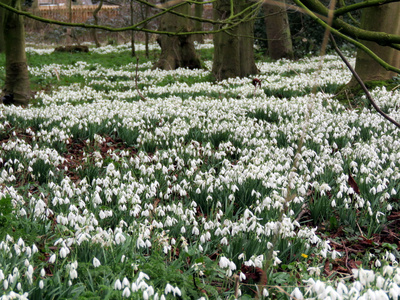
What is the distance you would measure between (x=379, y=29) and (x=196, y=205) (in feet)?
19.5

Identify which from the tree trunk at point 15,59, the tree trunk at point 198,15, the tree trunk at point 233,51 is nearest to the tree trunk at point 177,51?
the tree trunk at point 233,51

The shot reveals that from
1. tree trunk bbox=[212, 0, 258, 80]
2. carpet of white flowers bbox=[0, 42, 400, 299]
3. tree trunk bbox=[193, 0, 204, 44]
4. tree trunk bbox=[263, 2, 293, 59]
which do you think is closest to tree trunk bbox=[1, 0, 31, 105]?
carpet of white flowers bbox=[0, 42, 400, 299]

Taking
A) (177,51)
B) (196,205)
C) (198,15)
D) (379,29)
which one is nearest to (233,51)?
(177,51)

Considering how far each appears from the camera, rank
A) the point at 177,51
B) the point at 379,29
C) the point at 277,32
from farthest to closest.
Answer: the point at 277,32 → the point at 177,51 → the point at 379,29

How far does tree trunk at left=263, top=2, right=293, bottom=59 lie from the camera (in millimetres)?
16859

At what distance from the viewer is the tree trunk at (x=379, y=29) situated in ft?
24.9

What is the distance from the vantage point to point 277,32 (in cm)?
1712

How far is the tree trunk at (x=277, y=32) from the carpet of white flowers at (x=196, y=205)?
400 inches

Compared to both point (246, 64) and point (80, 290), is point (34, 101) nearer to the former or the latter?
point (246, 64)

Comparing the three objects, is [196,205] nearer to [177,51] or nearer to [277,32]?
[177,51]

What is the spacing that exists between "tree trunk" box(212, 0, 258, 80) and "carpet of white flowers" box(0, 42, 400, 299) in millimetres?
3872

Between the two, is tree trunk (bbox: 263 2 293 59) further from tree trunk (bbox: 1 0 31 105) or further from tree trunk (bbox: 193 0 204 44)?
tree trunk (bbox: 1 0 31 105)

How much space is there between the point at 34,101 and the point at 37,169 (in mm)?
5068

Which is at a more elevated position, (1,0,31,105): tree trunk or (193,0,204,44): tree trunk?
(193,0,204,44): tree trunk
